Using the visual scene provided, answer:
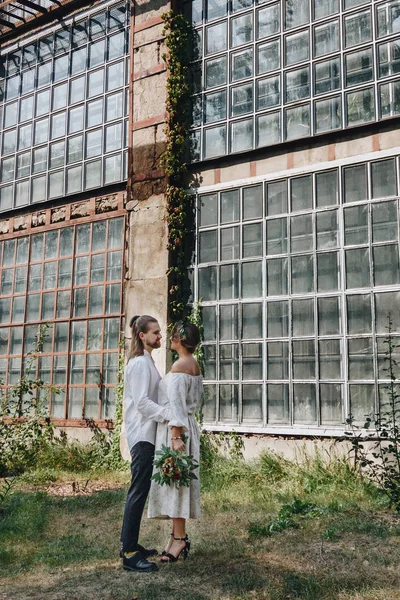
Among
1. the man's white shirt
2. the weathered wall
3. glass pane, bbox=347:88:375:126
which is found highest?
glass pane, bbox=347:88:375:126

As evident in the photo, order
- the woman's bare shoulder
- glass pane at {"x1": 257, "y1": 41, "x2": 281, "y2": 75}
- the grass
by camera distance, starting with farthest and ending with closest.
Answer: glass pane at {"x1": 257, "y1": 41, "x2": 281, "y2": 75} < the woman's bare shoulder < the grass

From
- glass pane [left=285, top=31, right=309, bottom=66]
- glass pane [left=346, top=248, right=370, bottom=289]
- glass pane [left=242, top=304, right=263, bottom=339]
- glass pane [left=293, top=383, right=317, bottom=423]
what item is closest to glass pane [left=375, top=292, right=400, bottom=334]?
glass pane [left=346, top=248, right=370, bottom=289]

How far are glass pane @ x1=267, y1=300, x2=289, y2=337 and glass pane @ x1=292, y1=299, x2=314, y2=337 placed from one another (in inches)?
4.5

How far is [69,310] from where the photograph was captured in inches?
421

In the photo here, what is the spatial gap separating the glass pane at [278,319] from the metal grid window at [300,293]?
15 mm

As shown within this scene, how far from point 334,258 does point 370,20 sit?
10.6 feet

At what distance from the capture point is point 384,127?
26.3 feet

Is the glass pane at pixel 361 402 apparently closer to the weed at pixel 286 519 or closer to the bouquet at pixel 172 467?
the weed at pixel 286 519

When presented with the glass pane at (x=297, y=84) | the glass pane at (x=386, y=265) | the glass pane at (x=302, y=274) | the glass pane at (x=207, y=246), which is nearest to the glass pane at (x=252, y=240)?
the glass pane at (x=207, y=246)

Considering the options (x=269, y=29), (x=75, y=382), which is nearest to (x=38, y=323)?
(x=75, y=382)

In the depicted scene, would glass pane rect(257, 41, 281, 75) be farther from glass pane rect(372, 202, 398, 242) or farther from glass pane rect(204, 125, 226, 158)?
glass pane rect(372, 202, 398, 242)

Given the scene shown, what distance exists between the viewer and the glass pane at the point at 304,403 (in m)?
8.04

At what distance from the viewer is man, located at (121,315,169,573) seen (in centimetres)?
476

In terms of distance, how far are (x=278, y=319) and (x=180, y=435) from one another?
386 cm
